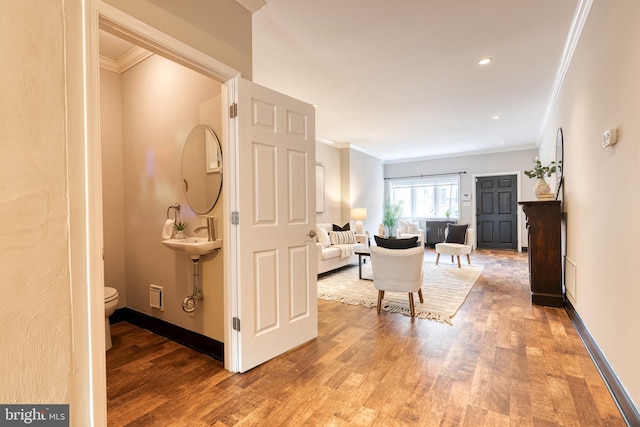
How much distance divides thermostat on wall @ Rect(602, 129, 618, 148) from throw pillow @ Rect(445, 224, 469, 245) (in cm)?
409

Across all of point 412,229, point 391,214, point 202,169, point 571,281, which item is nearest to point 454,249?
point 412,229

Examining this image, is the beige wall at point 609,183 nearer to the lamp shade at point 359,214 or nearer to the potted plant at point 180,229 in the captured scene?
the potted plant at point 180,229

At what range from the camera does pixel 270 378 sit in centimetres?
200

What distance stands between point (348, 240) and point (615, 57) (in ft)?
14.8

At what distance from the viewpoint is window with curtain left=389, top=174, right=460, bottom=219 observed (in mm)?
8586

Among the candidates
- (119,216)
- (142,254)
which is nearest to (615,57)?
(142,254)

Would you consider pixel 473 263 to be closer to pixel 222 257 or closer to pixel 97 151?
pixel 222 257

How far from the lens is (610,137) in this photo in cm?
184

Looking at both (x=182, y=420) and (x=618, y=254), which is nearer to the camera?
(x=182, y=420)

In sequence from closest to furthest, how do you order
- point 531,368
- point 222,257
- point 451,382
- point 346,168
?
point 451,382 < point 531,368 < point 222,257 < point 346,168

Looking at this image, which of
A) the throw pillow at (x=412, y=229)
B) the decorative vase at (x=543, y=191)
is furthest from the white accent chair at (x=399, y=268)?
the throw pillow at (x=412, y=229)

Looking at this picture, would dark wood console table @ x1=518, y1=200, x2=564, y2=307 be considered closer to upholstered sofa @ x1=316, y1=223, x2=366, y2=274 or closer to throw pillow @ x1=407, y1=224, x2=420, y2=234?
upholstered sofa @ x1=316, y1=223, x2=366, y2=274

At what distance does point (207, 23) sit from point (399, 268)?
2.68 m

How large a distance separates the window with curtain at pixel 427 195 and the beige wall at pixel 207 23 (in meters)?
7.73
